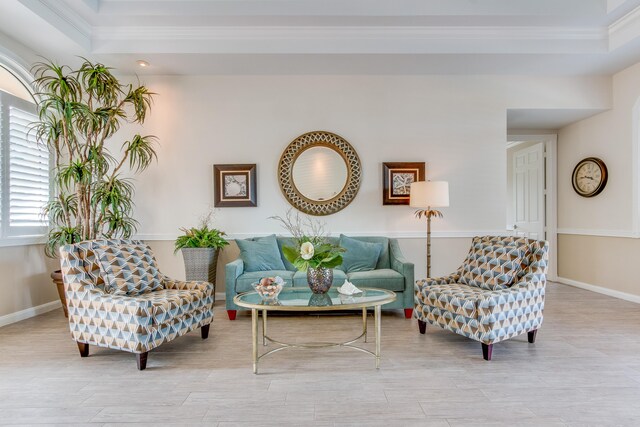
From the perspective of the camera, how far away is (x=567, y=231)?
18.9 ft

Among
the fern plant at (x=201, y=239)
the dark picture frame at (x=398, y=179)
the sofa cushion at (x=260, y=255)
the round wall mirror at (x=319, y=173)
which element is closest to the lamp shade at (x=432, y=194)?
the dark picture frame at (x=398, y=179)

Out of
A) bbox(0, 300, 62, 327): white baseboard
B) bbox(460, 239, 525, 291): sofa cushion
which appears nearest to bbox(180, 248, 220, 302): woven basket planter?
bbox(0, 300, 62, 327): white baseboard

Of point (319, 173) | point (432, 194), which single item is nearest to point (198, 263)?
point (319, 173)

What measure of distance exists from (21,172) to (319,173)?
3354mm

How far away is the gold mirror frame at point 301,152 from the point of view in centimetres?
477

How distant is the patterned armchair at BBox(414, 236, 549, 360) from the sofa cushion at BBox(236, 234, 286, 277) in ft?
5.57

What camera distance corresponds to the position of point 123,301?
8.50 feet

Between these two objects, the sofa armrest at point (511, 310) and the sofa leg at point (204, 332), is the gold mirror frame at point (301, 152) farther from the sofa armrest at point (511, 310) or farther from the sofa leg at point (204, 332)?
the sofa armrest at point (511, 310)

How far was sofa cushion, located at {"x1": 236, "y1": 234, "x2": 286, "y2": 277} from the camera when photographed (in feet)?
13.6

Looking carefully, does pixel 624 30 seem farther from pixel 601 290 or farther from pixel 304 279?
pixel 304 279

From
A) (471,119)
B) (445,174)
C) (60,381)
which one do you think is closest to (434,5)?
(471,119)

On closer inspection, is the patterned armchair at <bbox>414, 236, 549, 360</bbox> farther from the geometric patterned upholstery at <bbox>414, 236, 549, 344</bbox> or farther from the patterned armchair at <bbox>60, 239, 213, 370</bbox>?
the patterned armchair at <bbox>60, 239, 213, 370</bbox>

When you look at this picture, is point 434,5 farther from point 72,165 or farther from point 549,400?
point 72,165

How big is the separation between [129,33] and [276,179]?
2310 mm
